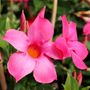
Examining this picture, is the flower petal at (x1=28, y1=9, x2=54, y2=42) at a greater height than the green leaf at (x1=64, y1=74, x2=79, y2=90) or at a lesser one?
greater

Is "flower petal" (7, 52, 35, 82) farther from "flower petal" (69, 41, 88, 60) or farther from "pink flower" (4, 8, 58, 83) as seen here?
"flower petal" (69, 41, 88, 60)

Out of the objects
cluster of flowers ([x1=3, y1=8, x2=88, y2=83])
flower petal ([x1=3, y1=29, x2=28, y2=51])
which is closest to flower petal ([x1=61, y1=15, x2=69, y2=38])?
cluster of flowers ([x1=3, y1=8, x2=88, y2=83])

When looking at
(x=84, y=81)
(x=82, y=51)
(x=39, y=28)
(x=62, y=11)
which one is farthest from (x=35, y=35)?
(x=62, y=11)

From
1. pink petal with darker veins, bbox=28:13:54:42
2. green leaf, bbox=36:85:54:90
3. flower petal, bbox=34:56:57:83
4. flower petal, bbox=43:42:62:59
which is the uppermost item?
pink petal with darker veins, bbox=28:13:54:42

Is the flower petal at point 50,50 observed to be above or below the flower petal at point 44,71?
above

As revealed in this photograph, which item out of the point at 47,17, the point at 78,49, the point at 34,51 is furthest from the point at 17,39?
the point at 47,17

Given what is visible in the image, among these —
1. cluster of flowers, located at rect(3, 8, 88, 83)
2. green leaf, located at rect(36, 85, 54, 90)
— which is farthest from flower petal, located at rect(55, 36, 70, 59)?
green leaf, located at rect(36, 85, 54, 90)

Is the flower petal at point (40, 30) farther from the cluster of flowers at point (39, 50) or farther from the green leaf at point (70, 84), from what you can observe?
the green leaf at point (70, 84)

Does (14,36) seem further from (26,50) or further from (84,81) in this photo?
(84,81)

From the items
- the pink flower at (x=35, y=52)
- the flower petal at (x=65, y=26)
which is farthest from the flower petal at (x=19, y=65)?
the flower petal at (x=65, y=26)
